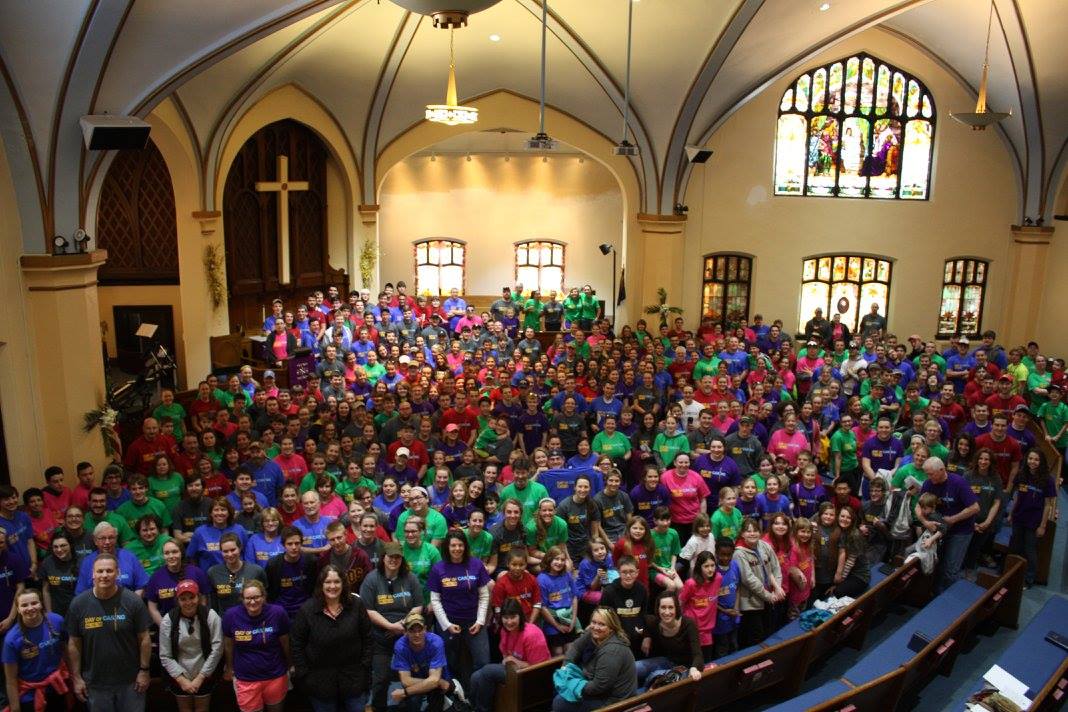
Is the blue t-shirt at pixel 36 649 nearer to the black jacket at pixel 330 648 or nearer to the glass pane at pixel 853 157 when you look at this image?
the black jacket at pixel 330 648

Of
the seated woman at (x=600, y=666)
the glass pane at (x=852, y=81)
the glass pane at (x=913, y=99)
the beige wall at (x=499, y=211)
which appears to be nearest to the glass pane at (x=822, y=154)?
the glass pane at (x=852, y=81)

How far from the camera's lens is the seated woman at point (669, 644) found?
275 inches

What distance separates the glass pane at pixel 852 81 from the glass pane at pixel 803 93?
30.7 inches

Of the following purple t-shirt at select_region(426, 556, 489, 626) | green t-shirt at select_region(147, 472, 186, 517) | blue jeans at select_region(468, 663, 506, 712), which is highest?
green t-shirt at select_region(147, 472, 186, 517)

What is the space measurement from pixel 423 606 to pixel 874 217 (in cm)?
1553

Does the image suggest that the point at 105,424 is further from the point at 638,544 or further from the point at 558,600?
the point at 638,544

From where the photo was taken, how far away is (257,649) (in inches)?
256

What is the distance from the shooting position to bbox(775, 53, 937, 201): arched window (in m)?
19.2

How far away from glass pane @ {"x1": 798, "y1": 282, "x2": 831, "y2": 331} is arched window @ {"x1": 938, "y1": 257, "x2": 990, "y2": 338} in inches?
94.0

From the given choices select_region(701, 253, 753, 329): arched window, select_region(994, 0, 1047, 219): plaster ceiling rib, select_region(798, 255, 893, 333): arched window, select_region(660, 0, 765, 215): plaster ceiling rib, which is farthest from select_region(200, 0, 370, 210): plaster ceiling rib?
select_region(798, 255, 893, 333): arched window

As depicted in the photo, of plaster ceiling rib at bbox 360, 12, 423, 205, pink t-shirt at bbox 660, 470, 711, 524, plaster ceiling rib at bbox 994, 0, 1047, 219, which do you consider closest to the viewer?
pink t-shirt at bbox 660, 470, 711, 524

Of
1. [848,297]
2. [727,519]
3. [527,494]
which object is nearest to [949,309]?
[848,297]

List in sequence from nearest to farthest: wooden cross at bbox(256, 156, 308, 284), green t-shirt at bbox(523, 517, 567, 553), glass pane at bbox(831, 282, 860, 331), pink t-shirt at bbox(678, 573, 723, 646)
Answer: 1. pink t-shirt at bbox(678, 573, 723, 646)
2. green t-shirt at bbox(523, 517, 567, 553)
3. wooden cross at bbox(256, 156, 308, 284)
4. glass pane at bbox(831, 282, 860, 331)

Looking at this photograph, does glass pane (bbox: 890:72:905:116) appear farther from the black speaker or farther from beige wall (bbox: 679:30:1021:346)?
the black speaker
